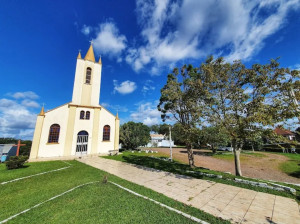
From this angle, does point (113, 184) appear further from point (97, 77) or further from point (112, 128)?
point (97, 77)

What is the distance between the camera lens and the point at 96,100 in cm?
2072

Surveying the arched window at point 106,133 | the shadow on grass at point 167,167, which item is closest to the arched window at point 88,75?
the arched window at point 106,133

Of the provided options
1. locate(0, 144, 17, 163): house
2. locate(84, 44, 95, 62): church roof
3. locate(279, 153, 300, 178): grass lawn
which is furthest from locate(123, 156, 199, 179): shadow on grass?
locate(84, 44, 95, 62): church roof

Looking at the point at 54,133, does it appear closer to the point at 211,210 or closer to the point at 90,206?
the point at 90,206

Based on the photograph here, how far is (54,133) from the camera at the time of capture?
16.8 meters

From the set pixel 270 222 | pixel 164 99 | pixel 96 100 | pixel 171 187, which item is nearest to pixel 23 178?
pixel 171 187

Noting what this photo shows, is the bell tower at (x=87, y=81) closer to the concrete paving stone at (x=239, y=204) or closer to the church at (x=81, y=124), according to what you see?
the church at (x=81, y=124)

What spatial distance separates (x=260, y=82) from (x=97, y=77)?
2088cm

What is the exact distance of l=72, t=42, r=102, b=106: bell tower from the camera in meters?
19.5

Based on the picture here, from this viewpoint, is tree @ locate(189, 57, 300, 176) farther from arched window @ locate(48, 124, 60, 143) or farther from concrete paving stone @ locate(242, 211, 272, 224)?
arched window @ locate(48, 124, 60, 143)

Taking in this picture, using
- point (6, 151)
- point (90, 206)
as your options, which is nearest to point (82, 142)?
point (6, 151)

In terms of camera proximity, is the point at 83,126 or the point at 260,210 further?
the point at 83,126

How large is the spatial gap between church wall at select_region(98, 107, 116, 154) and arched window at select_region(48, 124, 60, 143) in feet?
17.8

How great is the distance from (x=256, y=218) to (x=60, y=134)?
19880mm
